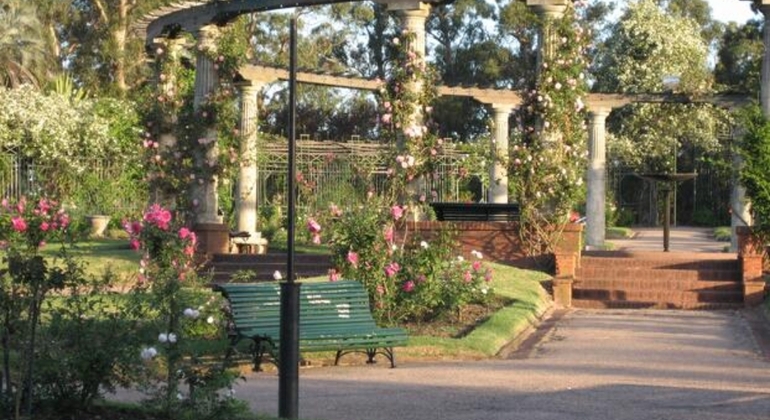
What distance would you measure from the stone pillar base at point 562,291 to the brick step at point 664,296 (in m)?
0.32

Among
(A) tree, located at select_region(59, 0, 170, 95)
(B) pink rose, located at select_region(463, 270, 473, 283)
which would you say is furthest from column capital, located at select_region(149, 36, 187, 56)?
(A) tree, located at select_region(59, 0, 170, 95)

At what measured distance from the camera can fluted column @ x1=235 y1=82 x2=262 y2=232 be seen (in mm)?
25375

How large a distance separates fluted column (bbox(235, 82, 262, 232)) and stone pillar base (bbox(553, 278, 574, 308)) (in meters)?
6.50

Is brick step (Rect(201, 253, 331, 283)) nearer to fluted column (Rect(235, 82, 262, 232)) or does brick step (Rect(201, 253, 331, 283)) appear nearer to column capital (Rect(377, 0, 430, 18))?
fluted column (Rect(235, 82, 262, 232))

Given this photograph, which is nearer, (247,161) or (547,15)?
(547,15)

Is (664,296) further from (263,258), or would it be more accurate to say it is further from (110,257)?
(110,257)

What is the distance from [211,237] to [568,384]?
12329mm

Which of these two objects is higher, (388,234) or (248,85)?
(248,85)

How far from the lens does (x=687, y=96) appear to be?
91.8ft

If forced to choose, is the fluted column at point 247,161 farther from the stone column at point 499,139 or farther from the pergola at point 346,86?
the stone column at point 499,139

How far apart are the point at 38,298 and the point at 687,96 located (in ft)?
69.1

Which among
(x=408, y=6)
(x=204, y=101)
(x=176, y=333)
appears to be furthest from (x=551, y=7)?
(x=176, y=333)

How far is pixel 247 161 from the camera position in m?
24.6

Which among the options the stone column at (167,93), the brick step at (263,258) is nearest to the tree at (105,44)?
the stone column at (167,93)
